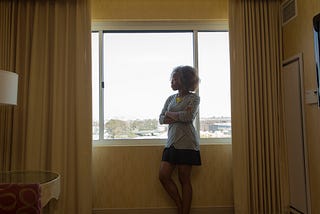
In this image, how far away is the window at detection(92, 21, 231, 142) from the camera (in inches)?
126

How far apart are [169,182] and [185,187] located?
0.55ft

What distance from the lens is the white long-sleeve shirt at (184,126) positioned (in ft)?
9.04

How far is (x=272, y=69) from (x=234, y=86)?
448mm

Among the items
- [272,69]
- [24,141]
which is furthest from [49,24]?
[272,69]

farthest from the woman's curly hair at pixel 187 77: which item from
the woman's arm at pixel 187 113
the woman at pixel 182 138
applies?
the woman's arm at pixel 187 113

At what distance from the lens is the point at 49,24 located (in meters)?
3.00

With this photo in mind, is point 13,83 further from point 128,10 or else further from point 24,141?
point 128,10

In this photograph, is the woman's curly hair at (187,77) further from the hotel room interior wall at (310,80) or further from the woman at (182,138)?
the hotel room interior wall at (310,80)

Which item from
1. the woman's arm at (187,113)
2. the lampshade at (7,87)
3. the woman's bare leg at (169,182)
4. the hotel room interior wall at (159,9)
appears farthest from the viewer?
the hotel room interior wall at (159,9)

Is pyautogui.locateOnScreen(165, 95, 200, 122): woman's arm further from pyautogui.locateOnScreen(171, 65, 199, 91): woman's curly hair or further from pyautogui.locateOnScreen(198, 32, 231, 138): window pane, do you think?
pyautogui.locateOnScreen(198, 32, 231, 138): window pane

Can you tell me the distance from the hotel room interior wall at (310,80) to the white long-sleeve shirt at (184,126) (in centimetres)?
101

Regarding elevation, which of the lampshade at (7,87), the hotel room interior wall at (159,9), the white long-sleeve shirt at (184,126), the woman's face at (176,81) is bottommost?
the white long-sleeve shirt at (184,126)

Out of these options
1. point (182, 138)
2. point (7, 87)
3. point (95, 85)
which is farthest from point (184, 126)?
point (7, 87)

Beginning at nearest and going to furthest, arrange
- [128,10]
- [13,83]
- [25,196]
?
1. [25,196]
2. [13,83]
3. [128,10]
